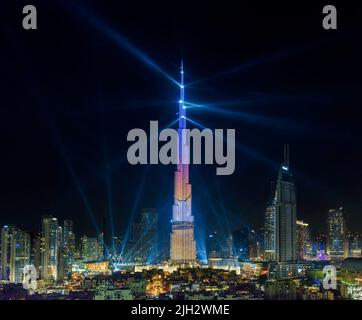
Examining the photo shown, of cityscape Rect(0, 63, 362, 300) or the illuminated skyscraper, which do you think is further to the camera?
the illuminated skyscraper

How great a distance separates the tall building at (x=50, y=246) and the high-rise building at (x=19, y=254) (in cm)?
49

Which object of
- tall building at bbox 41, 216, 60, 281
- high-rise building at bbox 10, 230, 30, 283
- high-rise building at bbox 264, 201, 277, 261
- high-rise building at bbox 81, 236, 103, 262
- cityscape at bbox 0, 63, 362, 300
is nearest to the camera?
cityscape at bbox 0, 63, 362, 300

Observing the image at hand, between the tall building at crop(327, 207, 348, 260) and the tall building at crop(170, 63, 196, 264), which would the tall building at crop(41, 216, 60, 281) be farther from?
the tall building at crop(327, 207, 348, 260)

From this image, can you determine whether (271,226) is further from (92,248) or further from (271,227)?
(92,248)

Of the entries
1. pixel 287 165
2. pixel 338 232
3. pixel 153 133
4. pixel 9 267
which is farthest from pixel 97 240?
pixel 153 133

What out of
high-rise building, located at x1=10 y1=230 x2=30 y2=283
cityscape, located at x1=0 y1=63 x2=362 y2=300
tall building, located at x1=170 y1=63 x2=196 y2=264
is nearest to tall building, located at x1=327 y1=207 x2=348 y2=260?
cityscape, located at x1=0 y1=63 x2=362 y2=300

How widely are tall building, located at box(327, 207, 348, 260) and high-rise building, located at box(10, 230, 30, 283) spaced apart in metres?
12.2

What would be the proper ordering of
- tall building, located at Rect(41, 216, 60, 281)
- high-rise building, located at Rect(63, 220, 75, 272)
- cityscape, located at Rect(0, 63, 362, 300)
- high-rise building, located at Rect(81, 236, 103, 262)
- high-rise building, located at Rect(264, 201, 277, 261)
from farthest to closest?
high-rise building, located at Rect(81, 236, 103, 262) < high-rise building, located at Rect(264, 201, 277, 261) < high-rise building, located at Rect(63, 220, 75, 272) < tall building, located at Rect(41, 216, 60, 281) < cityscape, located at Rect(0, 63, 362, 300)

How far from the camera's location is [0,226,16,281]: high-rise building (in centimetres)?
1652

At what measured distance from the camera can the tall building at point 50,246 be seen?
55.5 feet

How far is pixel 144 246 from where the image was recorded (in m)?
21.9

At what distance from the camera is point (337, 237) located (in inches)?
935
